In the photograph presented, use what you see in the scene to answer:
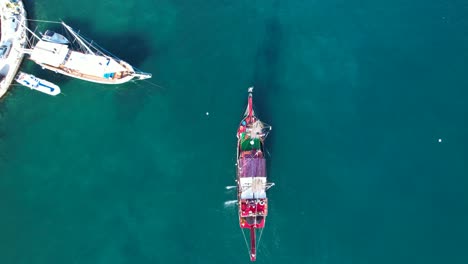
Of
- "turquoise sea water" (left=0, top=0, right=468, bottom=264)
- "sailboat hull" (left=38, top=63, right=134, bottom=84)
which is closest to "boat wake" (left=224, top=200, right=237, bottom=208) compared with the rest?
"turquoise sea water" (left=0, top=0, right=468, bottom=264)

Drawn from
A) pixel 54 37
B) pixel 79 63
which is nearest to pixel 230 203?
pixel 79 63

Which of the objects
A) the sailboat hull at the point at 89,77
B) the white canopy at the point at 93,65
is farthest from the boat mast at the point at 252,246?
the white canopy at the point at 93,65

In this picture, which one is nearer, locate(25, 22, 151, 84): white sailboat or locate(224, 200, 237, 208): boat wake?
locate(224, 200, 237, 208): boat wake

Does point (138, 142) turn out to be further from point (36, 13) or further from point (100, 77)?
point (36, 13)

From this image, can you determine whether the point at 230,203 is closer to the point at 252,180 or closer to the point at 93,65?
the point at 252,180

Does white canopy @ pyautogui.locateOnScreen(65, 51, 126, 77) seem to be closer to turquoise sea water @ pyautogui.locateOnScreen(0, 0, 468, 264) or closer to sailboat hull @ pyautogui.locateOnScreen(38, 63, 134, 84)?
sailboat hull @ pyautogui.locateOnScreen(38, 63, 134, 84)

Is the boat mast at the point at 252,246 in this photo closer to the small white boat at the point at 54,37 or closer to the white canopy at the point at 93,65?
the white canopy at the point at 93,65
